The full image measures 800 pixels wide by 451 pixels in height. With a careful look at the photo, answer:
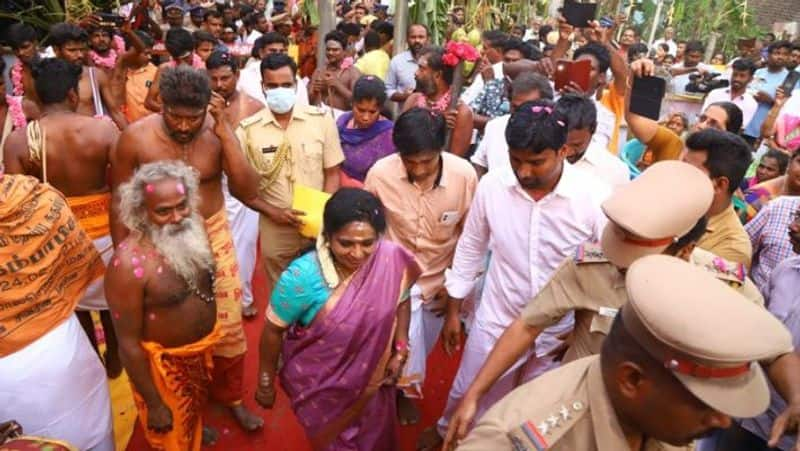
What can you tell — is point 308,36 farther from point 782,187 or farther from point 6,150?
point 782,187

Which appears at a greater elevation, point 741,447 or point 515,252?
point 515,252

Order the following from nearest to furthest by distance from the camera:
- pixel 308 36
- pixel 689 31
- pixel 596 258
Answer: pixel 596 258, pixel 308 36, pixel 689 31

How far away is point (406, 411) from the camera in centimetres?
354

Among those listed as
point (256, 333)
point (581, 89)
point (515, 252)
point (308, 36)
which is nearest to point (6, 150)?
point (256, 333)

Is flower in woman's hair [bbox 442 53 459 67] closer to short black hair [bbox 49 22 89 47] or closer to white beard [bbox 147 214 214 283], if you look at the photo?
white beard [bbox 147 214 214 283]

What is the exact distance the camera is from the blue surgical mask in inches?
146

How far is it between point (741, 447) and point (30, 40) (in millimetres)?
6626

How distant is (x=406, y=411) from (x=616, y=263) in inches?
80.2

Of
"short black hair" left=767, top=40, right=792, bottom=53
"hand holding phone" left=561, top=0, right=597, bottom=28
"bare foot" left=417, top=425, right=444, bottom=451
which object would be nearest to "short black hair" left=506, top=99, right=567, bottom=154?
"bare foot" left=417, top=425, right=444, bottom=451

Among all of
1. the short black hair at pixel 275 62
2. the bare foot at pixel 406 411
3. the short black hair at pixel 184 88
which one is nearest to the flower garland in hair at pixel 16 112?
the short black hair at pixel 275 62

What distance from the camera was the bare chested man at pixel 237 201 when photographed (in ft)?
14.1

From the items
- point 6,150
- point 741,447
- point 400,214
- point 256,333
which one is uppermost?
point 6,150

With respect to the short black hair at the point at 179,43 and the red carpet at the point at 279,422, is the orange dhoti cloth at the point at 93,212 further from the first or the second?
the short black hair at the point at 179,43

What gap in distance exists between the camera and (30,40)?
5.73 meters
